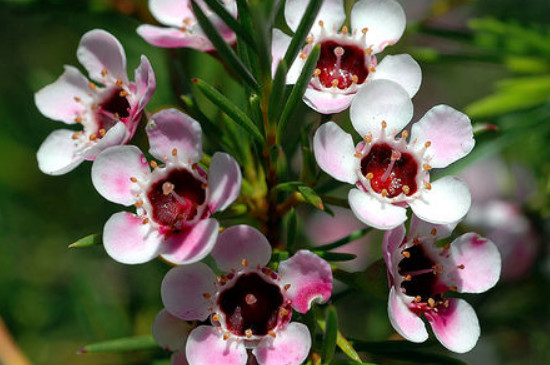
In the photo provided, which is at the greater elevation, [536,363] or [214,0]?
[214,0]

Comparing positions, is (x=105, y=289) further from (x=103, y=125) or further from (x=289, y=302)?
(x=289, y=302)

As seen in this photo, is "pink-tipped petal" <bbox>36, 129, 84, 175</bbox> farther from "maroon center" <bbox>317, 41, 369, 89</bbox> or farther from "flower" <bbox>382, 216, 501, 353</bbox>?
"flower" <bbox>382, 216, 501, 353</bbox>

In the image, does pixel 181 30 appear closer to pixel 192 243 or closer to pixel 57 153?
pixel 57 153

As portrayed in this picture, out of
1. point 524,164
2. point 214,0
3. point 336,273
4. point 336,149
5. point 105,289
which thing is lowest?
point 105,289

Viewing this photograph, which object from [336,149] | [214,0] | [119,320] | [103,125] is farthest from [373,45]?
[119,320]

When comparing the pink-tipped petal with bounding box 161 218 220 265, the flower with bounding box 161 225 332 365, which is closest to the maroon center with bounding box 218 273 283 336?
the flower with bounding box 161 225 332 365
